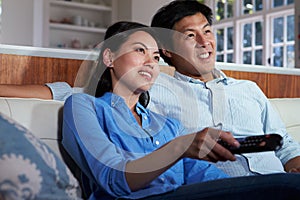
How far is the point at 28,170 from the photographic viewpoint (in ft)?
2.88

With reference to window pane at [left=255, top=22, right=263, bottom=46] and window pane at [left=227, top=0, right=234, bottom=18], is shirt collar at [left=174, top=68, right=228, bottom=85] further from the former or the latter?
window pane at [left=227, top=0, right=234, bottom=18]

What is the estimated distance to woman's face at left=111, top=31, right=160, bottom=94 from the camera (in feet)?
4.86

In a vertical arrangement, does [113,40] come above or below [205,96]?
above

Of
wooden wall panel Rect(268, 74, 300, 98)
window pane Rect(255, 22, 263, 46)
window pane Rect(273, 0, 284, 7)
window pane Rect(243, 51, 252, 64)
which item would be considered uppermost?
window pane Rect(273, 0, 284, 7)

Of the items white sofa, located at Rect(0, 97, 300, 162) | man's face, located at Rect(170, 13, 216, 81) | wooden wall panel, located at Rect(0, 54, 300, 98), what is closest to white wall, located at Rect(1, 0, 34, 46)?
wooden wall panel, located at Rect(0, 54, 300, 98)

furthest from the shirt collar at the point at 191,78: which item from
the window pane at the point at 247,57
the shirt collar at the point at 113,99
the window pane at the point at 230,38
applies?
the window pane at the point at 230,38

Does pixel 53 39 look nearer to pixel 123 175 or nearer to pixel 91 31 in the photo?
pixel 91 31

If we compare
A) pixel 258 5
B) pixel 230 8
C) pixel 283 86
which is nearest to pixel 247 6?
pixel 258 5

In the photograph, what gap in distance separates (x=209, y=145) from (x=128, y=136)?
32cm

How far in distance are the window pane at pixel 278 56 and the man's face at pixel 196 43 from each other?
4390mm

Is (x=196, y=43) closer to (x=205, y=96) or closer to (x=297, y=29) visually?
(x=205, y=96)

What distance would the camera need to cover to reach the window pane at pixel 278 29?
238 inches

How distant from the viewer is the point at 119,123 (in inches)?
55.2

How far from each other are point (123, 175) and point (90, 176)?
0.14 meters
